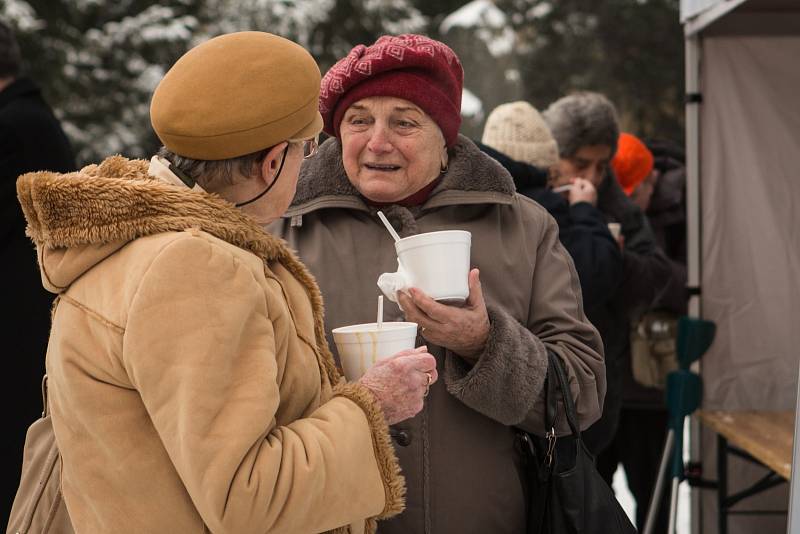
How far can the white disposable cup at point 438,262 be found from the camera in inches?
73.3

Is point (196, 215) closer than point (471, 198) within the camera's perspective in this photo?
Yes

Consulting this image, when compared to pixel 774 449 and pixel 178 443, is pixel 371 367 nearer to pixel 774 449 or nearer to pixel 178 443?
pixel 178 443

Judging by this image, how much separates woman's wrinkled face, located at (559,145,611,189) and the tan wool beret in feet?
8.82

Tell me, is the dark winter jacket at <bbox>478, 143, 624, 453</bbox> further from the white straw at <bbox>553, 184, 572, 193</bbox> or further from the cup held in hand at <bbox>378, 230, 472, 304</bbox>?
the cup held in hand at <bbox>378, 230, 472, 304</bbox>

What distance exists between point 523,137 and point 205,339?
98.0 inches

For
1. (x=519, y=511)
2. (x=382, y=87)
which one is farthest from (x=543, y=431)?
(x=382, y=87)

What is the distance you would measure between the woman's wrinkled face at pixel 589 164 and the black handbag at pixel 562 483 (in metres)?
2.09

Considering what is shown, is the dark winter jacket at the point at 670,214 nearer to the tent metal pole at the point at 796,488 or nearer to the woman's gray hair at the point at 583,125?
the woman's gray hair at the point at 583,125

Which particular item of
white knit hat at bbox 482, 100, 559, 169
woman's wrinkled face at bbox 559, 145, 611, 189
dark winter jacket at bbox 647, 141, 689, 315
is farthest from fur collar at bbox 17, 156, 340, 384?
dark winter jacket at bbox 647, 141, 689, 315

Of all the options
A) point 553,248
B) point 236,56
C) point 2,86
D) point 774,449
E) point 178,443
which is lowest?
point 774,449

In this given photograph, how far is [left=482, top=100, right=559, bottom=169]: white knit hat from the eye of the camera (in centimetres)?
366

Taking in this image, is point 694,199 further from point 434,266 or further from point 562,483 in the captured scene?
point 434,266

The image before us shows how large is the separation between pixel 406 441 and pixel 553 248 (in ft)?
1.89

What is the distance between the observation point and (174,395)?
1.37 m
